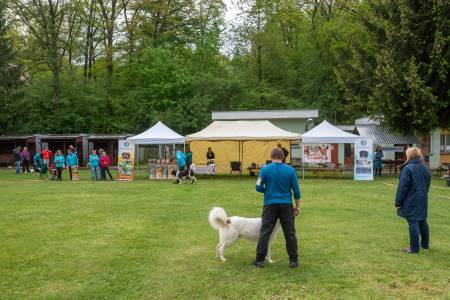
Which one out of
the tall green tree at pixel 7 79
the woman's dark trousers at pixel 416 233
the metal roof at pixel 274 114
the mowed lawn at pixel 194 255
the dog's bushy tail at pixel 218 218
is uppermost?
the tall green tree at pixel 7 79

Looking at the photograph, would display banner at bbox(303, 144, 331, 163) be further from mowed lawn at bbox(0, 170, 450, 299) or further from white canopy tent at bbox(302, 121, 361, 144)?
mowed lawn at bbox(0, 170, 450, 299)

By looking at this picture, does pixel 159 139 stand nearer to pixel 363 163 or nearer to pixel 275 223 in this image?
pixel 363 163

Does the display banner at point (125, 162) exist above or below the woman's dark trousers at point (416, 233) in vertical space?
above

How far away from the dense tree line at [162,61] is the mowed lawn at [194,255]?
22.3 metres

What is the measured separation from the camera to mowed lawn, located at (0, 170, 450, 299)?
5.72 metres

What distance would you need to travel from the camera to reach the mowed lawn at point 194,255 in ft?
18.8

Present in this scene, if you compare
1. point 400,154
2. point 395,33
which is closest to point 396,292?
point 395,33

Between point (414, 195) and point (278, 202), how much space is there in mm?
2422

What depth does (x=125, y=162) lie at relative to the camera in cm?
2230

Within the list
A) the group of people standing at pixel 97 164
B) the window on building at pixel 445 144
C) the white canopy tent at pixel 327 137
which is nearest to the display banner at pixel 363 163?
the white canopy tent at pixel 327 137

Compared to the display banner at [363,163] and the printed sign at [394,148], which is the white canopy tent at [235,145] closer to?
the display banner at [363,163]

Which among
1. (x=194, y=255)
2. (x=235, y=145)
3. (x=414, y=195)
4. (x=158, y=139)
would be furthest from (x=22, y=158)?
(x=414, y=195)

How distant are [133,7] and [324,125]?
1086 inches

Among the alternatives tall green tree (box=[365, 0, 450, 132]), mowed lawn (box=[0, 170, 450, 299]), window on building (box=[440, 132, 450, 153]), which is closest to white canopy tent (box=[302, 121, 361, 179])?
tall green tree (box=[365, 0, 450, 132])
